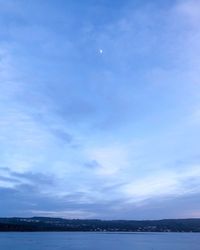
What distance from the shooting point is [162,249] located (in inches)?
4018

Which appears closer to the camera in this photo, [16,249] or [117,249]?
[16,249]

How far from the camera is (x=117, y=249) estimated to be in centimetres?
10269

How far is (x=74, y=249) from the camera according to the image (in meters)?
94.3

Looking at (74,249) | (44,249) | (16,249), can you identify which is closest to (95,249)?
(74,249)

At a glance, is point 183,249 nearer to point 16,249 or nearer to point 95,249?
point 95,249

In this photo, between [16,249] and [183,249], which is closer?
[16,249]

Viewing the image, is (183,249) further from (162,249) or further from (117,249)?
(117,249)

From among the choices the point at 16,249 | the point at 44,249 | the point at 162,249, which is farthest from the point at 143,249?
the point at 16,249

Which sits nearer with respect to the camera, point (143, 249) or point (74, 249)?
point (74, 249)

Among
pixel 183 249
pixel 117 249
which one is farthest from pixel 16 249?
pixel 183 249

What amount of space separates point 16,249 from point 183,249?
43.1 meters

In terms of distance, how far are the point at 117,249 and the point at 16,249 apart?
2602 cm

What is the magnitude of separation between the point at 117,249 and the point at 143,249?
723cm

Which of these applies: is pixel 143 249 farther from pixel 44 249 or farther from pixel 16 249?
pixel 16 249
